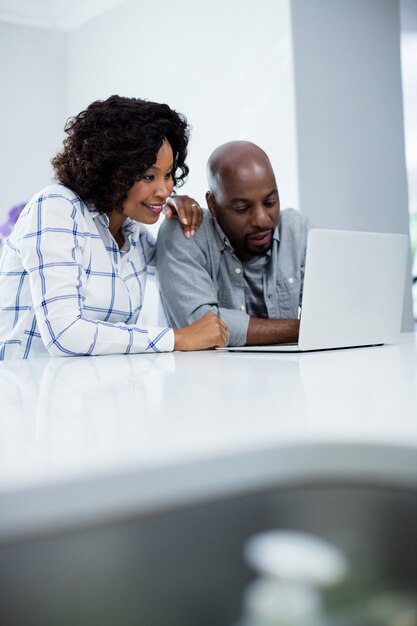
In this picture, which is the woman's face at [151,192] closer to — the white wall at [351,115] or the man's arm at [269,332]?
the man's arm at [269,332]

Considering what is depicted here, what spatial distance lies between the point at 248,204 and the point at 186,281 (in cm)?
30

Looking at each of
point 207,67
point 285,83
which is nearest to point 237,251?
point 285,83

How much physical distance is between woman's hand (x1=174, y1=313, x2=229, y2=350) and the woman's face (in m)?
0.38

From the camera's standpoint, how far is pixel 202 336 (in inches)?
57.0

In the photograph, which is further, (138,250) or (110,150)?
(138,250)

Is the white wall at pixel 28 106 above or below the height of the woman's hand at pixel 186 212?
above

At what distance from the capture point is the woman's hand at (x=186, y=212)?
1.86m

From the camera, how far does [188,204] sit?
74.5 inches

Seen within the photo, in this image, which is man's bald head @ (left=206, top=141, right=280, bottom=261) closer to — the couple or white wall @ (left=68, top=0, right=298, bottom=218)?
the couple

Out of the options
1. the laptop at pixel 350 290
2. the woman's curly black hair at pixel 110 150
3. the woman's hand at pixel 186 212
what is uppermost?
the woman's curly black hair at pixel 110 150

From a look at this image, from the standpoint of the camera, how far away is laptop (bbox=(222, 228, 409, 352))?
4.06 feet

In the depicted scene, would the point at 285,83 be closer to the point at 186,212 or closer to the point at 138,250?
the point at 186,212

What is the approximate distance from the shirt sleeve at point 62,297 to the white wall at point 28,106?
9.01 feet

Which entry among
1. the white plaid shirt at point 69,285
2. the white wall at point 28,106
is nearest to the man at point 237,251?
the white plaid shirt at point 69,285
